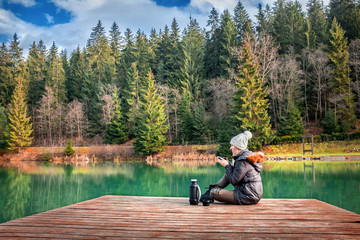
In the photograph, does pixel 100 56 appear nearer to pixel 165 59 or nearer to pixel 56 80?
pixel 56 80

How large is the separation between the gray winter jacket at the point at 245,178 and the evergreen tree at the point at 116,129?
116 ft

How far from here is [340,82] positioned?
33.2 m

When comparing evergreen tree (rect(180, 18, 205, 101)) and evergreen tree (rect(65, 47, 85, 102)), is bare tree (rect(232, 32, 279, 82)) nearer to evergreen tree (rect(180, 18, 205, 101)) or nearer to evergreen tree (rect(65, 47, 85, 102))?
evergreen tree (rect(180, 18, 205, 101))

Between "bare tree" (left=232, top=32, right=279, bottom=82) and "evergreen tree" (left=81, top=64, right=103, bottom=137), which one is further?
"evergreen tree" (left=81, top=64, right=103, bottom=137)

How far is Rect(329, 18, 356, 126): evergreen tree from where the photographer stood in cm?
3089

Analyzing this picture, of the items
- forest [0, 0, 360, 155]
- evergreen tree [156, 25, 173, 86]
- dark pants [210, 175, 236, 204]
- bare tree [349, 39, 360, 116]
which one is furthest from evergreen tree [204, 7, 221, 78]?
dark pants [210, 175, 236, 204]

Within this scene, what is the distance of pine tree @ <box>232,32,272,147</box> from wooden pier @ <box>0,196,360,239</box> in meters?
23.7

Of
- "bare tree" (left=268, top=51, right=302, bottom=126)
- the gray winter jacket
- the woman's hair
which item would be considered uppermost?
"bare tree" (left=268, top=51, right=302, bottom=126)

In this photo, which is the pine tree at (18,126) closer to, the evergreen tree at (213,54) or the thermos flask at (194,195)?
the evergreen tree at (213,54)

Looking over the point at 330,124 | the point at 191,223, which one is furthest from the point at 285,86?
the point at 191,223

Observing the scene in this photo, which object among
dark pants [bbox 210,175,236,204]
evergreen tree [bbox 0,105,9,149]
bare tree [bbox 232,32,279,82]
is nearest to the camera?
dark pants [bbox 210,175,236,204]

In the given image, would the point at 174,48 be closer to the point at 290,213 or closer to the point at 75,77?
the point at 75,77

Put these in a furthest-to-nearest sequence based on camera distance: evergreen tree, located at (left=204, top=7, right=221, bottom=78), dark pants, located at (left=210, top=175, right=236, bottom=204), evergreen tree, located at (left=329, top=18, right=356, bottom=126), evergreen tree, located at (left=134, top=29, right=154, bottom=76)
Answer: evergreen tree, located at (left=134, top=29, right=154, bottom=76) → evergreen tree, located at (left=204, top=7, right=221, bottom=78) → evergreen tree, located at (left=329, top=18, right=356, bottom=126) → dark pants, located at (left=210, top=175, right=236, bottom=204)

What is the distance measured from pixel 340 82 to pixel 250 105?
45.2ft
